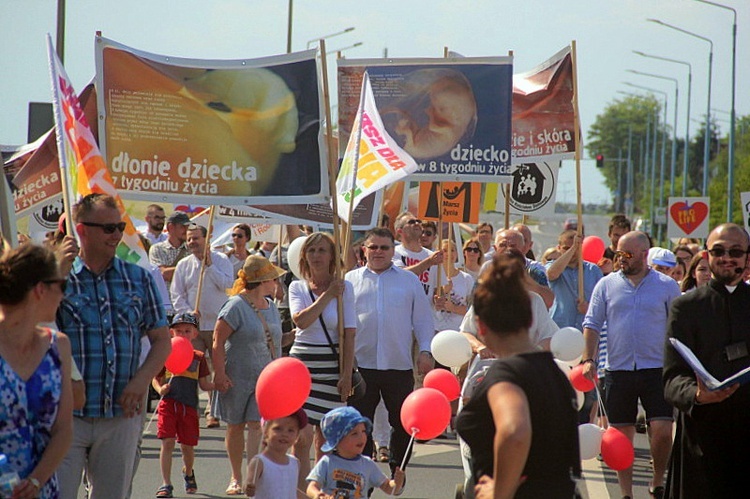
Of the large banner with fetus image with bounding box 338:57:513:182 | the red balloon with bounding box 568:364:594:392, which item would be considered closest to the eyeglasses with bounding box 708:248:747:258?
the red balloon with bounding box 568:364:594:392

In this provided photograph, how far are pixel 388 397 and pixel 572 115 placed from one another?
5738 mm

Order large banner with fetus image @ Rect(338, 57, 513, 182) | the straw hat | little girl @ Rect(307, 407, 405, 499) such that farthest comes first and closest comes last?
1. large banner with fetus image @ Rect(338, 57, 513, 182)
2. the straw hat
3. little girl @ Rect(307, 407, 405, 499)

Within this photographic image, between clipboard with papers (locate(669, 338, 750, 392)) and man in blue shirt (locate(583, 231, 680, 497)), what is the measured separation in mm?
2956

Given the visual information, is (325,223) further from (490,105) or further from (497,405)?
(497,405)

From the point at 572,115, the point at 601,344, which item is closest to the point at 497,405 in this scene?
the point at 601,344

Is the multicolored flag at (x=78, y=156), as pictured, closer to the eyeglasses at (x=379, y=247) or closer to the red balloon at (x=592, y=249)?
the eyeglasses at (x=379, y=247)

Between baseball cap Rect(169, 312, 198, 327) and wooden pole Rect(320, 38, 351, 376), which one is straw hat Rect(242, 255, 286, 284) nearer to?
wooden pole Rect(320, 38, 351, 376)

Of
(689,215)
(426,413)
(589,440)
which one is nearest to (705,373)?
(426,413)

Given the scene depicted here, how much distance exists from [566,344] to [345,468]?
2208 millimetres

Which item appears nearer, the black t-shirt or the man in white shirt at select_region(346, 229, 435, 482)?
the black t-shirt

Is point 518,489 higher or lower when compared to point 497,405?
lower

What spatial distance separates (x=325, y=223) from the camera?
1326cm

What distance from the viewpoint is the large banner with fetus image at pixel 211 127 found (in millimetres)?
9250

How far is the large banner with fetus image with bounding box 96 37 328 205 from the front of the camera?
9250 mm
